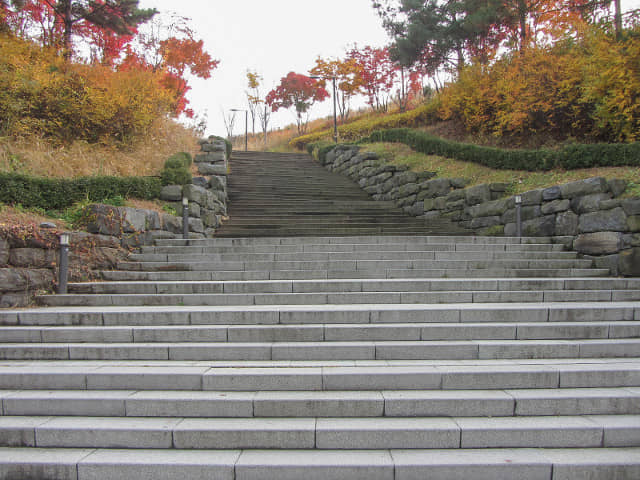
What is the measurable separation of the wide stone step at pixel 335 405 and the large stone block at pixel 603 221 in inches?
167

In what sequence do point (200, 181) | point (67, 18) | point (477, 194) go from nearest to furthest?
1. point (477, 194)
2. point (200, 181)
3. point (67, 18)

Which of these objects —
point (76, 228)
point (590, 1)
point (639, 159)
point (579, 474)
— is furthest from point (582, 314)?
point (590, 1)

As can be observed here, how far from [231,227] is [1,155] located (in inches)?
201

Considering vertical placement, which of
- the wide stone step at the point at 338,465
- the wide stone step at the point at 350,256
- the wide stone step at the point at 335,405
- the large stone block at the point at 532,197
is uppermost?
the large stone block at the point at 532,197

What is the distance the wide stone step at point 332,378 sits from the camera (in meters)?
3.73

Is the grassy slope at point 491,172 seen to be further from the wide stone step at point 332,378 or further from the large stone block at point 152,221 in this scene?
the large stone block at point 152,221

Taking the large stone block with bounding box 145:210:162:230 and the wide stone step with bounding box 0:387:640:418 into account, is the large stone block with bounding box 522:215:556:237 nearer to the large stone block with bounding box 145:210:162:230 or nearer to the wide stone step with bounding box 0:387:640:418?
the wide stone step with bounding box 0:387:640:418

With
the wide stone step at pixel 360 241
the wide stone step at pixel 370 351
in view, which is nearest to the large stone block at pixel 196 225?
the wide stone step at pixel 360 241

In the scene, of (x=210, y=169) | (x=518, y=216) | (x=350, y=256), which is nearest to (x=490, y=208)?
(x=518, y=216)

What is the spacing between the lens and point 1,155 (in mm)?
7988

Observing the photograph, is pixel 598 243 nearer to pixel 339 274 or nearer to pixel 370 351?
pixel 339 274

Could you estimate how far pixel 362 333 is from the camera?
177 inches

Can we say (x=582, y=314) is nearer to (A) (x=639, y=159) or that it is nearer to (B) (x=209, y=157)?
(A) (x=639, y=159)

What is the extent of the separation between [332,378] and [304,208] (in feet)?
27.9
